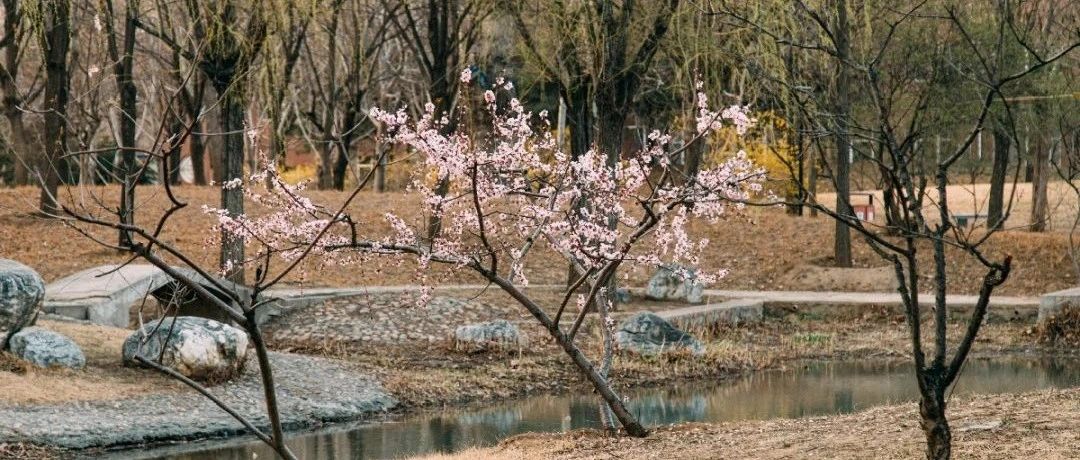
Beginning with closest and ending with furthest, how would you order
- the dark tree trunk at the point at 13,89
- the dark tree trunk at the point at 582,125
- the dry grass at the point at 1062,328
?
1. the dry grass at the point at 1062,328
2. the dark tree trunk at the point at 582,125
3. the dark tree trunk at the point at 13,89

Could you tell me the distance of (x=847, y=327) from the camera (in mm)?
20719

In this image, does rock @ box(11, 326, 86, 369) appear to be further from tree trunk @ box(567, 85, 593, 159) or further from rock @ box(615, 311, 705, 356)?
tree trunk @ box(567, 85, 593, 159)

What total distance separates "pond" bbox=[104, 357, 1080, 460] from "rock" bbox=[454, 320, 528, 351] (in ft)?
7.14

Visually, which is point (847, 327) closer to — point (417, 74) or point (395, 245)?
point (395, 245)

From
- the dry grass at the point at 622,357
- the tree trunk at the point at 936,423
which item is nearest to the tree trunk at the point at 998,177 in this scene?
the dry grass at the point at 622,357

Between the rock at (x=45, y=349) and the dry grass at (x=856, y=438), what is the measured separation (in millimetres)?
5072

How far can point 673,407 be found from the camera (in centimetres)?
1488

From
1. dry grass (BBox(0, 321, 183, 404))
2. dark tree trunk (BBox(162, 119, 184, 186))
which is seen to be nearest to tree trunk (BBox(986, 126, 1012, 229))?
dark tree trunk (BBox(162, 119, 184, 186))

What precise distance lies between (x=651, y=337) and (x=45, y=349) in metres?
7.16

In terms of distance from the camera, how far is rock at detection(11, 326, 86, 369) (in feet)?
46.8

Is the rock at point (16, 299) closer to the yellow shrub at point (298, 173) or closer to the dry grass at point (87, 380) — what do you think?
the dry grass at point (87, 380)

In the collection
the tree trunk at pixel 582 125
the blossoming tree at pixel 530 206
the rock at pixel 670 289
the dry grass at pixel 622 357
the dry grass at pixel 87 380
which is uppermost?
the tree trunk at pixel 582 125

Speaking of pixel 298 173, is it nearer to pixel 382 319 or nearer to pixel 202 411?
pixel 382 319

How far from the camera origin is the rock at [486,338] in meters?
17.9
